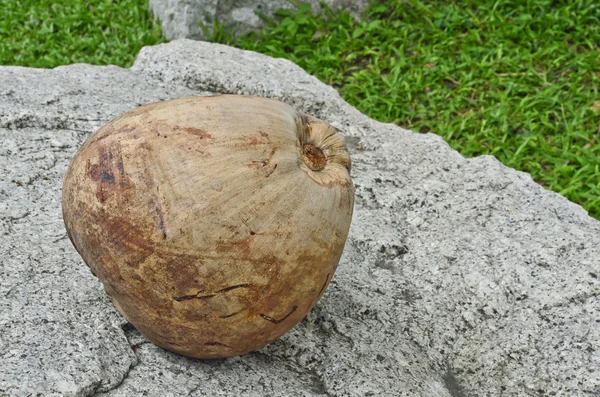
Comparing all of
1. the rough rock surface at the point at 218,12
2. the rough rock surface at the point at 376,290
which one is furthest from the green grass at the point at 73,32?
the rough rock surface at the point at 376,290

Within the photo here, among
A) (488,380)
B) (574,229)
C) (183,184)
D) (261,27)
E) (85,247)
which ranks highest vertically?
(183,184)

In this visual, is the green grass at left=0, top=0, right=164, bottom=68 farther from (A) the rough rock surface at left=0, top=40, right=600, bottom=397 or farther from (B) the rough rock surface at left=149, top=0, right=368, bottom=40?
(A) the rough rock surface at left=0, top=40, right=600, bottom=397

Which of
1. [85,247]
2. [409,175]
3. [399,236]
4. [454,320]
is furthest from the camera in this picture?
[409,175]

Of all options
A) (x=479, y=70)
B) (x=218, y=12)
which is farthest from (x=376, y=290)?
(x=218, y=12)

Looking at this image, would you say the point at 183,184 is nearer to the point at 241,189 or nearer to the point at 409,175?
the point at 241,189

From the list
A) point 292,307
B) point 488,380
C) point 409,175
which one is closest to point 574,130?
point 409,175

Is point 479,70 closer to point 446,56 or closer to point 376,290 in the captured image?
point 446,56

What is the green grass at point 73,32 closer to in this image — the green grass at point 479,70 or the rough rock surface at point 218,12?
the rough rock surface at point 218,12

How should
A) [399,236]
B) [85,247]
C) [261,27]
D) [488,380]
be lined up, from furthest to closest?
[261,27] < [399,236] < [488,380] < [85,247]
